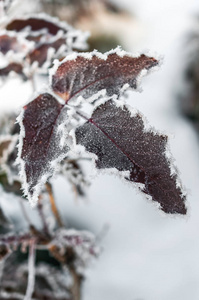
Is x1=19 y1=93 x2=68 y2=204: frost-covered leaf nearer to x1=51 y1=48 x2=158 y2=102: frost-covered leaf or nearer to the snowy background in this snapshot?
x1=51 y1=48 x2=158 y2=102: frost-covered leaf

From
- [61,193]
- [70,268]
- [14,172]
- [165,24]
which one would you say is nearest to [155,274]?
[70,268]

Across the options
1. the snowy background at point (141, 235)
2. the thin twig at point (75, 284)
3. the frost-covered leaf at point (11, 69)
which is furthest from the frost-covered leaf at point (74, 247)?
the frost-covered leaf at point (11, 69)

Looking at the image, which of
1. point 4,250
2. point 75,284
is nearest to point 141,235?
point 75,284

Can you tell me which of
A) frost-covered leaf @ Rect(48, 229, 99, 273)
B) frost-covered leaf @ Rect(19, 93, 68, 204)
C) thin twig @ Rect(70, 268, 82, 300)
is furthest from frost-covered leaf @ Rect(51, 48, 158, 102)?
thin twig @ Rect(70, 268, 82, 300)

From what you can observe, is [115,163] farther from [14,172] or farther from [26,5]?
[26,5]

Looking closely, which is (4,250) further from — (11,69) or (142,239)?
(142,239)

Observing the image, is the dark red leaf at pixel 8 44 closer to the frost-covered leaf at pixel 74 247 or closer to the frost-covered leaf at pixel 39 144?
the frost-covered leaf at pixel 39 144
